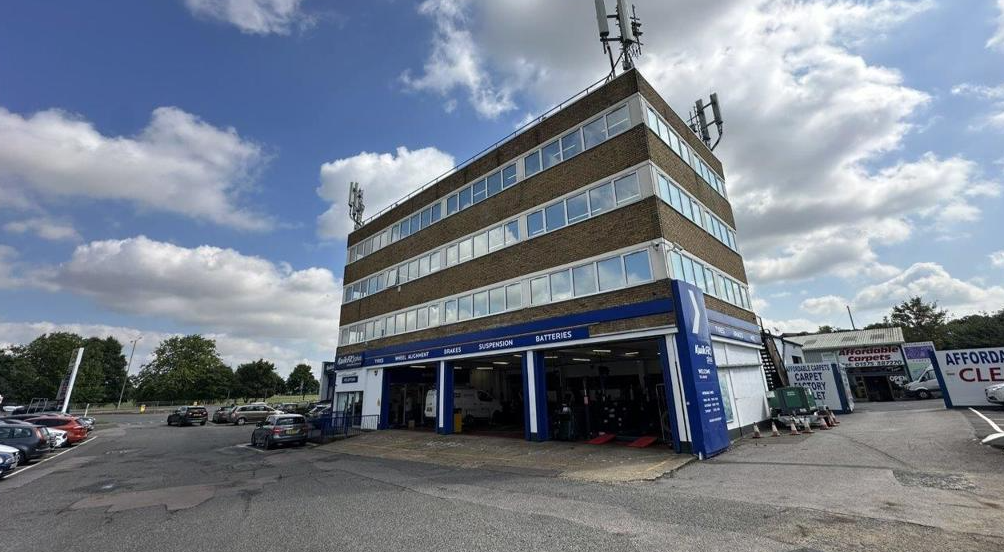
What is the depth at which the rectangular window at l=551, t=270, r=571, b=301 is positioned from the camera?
16656mm

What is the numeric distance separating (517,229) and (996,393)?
23.2 metres

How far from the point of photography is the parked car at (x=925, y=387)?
31.4m

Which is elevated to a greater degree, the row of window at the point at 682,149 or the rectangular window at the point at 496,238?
the row of window at the point at 682,149

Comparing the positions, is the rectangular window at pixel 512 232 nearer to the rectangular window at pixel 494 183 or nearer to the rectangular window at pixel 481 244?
the rectangular window at pixel 481 244

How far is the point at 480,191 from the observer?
22047 mm

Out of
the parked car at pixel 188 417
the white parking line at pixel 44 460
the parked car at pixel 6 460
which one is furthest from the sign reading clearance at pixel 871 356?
the parked car at pixel 188 417

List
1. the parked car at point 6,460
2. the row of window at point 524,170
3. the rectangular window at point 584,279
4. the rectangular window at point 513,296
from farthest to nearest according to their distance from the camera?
the rectangular window at point 513,296, the row of window at point 524,170, the rectangular window at point 584,279, the parked car at point 6,460

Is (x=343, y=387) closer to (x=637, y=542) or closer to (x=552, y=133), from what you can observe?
(x=552, y=133)

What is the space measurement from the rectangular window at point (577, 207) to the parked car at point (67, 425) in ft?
95.5

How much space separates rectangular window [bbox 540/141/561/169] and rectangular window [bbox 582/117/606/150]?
4.52 feet

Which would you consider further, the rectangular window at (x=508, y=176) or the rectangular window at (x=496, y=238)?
the rectangular window at (x=508, y=176)

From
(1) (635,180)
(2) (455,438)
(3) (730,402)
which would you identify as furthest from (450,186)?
(3) (730,402)

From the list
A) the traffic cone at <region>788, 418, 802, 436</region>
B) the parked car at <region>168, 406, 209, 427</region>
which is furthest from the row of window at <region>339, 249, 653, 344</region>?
the parked car at <region>168, 406, 209, 427</region>

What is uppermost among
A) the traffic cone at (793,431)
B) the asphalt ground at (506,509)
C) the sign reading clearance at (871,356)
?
the sign reading clearance at (871,356)
